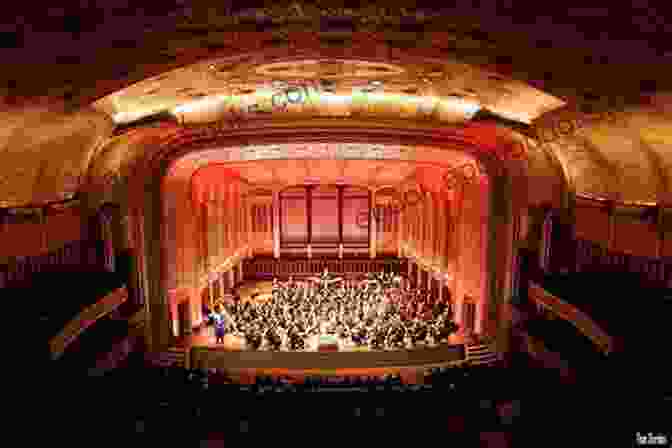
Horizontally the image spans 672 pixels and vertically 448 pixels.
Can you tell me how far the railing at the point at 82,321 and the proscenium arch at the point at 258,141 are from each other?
1.51 m

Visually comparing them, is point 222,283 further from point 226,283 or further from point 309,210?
point 309,210

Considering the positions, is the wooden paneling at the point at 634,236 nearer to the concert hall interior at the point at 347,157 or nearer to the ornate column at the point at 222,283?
the concert hall interior at the point at 347,157

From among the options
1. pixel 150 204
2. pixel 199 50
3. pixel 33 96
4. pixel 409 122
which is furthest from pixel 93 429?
pixel 409 122

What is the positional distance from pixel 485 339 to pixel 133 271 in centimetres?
945

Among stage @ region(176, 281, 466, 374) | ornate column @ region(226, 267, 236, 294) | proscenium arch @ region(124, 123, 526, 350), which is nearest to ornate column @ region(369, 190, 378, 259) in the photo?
ornate column @ region(226, 267, 236, 294)

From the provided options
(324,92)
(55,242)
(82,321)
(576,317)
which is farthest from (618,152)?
(55,242)

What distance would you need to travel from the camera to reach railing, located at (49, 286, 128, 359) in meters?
6.48

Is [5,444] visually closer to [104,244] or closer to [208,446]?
[208,446]

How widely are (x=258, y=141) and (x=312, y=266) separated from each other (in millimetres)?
10466

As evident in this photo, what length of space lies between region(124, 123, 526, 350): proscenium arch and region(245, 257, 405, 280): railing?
8479 mm

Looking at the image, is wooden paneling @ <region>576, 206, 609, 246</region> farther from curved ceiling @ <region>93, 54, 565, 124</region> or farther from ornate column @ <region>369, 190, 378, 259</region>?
ornate column @ <region>369, 190, 378, 259</region>

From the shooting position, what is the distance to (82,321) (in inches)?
297

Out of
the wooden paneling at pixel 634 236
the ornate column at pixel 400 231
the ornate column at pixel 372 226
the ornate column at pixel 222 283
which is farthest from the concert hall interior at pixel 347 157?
the ornate column at pixel 372 226

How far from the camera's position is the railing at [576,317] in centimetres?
645
